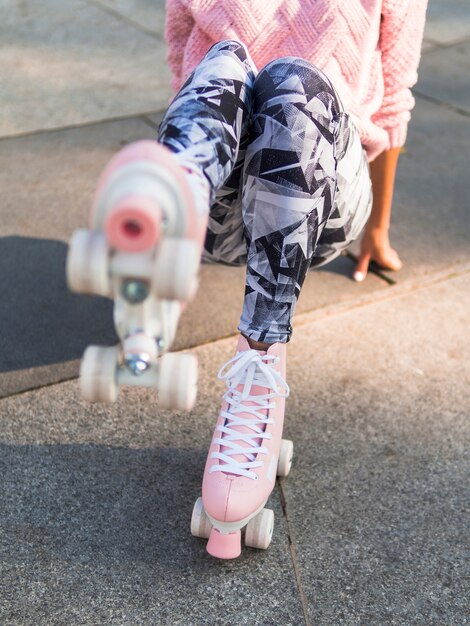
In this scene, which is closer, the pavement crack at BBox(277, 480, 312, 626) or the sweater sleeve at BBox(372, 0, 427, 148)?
the pavement crack at BBox(277, 480, 312, 626)

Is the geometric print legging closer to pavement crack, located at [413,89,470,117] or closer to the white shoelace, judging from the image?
the white shoelace

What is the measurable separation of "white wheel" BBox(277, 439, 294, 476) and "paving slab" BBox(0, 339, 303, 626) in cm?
5

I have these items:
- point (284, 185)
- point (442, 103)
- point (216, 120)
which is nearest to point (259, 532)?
point (284, 185)

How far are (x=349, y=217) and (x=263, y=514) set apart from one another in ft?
2.04

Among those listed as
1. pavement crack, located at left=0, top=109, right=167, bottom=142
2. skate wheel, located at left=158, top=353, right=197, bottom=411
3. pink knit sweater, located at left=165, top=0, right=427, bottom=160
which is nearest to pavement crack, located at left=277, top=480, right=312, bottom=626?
skate wheel, located at left=158, top=353, right=197, bottom=411

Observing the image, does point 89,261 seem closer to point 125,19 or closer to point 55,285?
point 55,285

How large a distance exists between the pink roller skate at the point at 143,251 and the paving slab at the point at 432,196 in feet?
4.57

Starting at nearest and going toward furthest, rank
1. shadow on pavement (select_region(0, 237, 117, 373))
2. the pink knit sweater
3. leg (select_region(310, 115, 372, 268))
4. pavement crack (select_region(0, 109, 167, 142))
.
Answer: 1. leg (select_region(310, 115, 372, 268))
2. the pink knit sweater
3. shadow on pavement (select_region(0, 237, 117, 373))
4. pavement crack (select_region(0, 109, 167, 142))

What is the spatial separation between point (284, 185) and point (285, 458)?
538 mm

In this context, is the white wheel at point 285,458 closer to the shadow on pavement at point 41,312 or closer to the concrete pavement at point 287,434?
the concrete pavement at point 287,434

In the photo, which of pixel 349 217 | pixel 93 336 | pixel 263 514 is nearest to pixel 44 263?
pixel 93 336

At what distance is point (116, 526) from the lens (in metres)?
1.45

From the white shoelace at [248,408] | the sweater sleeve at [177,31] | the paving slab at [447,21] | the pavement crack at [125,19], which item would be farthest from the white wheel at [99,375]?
the paving slab at [447,21]

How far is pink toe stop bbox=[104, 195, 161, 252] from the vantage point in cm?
89
